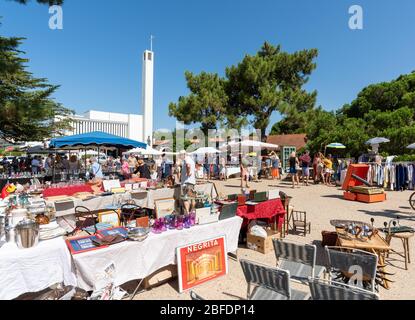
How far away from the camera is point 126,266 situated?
3041 millimetres

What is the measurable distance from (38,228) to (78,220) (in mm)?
3027

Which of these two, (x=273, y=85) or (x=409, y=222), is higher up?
(x=273, y=85)

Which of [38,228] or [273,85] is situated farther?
[273,85]

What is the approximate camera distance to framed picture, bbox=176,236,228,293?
3.37m

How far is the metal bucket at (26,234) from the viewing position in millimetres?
2654

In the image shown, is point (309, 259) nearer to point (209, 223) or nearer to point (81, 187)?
point (209, 223)

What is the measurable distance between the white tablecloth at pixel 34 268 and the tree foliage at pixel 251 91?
1866 cm

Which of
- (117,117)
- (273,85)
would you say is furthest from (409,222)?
(117,117)

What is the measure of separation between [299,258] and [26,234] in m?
2.98

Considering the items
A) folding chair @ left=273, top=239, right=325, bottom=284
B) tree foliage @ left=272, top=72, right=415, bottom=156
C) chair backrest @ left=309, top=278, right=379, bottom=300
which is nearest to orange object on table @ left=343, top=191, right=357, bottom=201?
tree foliage @ left=272, top=72, right=415, bottom=156

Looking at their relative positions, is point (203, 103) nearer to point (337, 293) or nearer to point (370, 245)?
point (370, 245)

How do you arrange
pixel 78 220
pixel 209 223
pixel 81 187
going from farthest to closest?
pixel 81 187 → pixel 78 220 → pixel 209 223

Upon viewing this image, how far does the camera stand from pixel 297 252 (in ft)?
10.8
